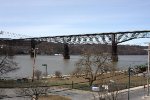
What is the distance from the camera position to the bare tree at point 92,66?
5072cm

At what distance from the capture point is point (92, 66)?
54.2 m

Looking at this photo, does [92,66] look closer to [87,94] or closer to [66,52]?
[87,94]

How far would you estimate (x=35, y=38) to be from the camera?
452ft

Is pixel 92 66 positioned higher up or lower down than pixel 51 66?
higher up

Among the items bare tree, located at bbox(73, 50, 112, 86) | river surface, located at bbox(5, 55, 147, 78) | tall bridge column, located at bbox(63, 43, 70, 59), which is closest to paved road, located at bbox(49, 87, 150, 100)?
bare tree, located at bbox(73, 50, 112, 86)

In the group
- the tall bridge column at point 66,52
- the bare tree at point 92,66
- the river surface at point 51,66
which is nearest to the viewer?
the bare tree at point 92,66

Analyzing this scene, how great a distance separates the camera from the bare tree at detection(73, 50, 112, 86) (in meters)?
50.7

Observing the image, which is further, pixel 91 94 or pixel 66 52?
pixel 66 52

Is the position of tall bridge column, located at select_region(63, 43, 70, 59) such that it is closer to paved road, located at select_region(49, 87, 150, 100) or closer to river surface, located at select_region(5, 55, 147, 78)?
river surface, located at select_region(5, 55, 147, 78)

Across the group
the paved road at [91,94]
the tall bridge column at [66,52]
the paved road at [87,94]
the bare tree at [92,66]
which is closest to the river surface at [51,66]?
the tall bridge column at [66,52]

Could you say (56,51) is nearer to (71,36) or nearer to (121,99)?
(71,36)

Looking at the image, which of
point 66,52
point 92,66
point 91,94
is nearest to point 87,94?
point 91,94

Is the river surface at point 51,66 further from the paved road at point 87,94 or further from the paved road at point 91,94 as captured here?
the paved road at point 91,94

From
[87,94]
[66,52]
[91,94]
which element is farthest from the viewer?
[66,52]
